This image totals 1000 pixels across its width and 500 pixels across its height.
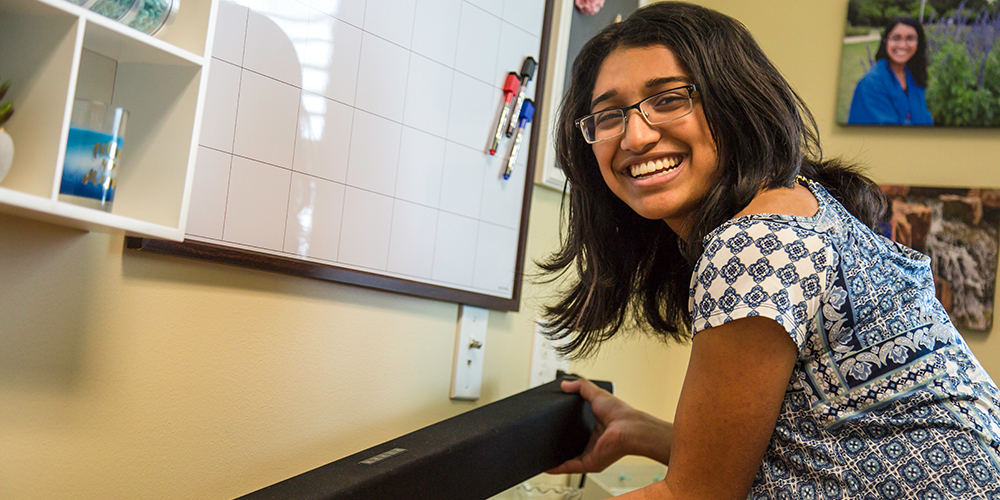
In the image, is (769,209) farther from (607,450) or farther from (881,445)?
→ (607,450)

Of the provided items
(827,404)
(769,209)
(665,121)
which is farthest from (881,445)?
(665,121)

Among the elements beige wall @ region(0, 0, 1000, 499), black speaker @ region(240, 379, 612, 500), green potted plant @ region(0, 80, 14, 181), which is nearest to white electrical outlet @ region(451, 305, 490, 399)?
beige wall @ region(0, 0, 1000, 499)

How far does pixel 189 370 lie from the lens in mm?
885

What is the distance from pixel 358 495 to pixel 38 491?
340mm

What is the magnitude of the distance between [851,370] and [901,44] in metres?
1.25

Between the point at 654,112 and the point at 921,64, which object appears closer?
the point at 654,112

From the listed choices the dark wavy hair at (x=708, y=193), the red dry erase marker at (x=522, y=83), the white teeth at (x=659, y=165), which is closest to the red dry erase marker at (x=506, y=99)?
the red dry erase marker at (x=522, y=83)

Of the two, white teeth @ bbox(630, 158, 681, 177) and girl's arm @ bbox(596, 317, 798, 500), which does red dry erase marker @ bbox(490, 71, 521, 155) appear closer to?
white teeth @ bbox(630, 158, 681, 177)

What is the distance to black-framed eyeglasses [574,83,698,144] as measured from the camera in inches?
35.9

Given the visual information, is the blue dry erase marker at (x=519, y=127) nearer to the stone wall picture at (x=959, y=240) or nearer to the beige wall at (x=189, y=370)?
the beige wall at (x=189, y=370)

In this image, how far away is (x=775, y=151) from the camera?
89 cm

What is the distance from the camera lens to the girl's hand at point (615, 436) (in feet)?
3.95

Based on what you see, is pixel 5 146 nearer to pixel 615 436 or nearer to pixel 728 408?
pixel 728 408

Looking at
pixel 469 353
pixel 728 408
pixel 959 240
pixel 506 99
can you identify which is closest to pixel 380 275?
pixel 469 353
